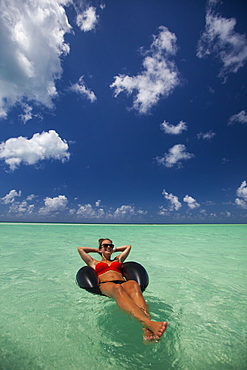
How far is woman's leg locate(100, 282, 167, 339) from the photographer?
2.18m

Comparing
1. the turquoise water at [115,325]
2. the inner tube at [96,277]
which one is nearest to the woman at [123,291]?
the inner tube at [96,277]

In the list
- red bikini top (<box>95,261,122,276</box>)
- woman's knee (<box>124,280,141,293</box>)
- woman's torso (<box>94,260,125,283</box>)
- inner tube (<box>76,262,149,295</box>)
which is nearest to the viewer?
woman's knee (<box>124,280,141,293</box>)

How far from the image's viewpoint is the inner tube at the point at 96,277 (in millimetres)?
3371

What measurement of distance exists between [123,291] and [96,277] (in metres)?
0.78

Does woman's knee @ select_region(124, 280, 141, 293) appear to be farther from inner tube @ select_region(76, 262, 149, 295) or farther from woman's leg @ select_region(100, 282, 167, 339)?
inner tube @ select_region(76, 262, 149, 295)

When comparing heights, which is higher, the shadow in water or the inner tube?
the inner tube

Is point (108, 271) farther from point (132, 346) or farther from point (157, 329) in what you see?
point (157, 329)

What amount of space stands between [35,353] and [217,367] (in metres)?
2.04

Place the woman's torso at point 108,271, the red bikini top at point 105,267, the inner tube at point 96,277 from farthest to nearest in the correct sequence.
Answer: the red bikini top at point 105,267, the woman's torso at point 108,271, the inner tube at point 96,277

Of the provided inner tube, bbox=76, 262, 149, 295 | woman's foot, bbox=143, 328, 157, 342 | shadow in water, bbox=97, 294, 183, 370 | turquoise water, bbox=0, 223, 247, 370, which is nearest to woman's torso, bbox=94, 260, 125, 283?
inner tube, bbox=76, 262, 149, 295

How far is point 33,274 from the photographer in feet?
16.8

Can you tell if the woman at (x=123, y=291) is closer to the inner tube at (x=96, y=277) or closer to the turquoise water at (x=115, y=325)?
the inner tube at (x=96, y=277)

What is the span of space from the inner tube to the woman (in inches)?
4.6

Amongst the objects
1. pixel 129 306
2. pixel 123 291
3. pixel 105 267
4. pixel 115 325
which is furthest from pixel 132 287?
pixel 105 267
